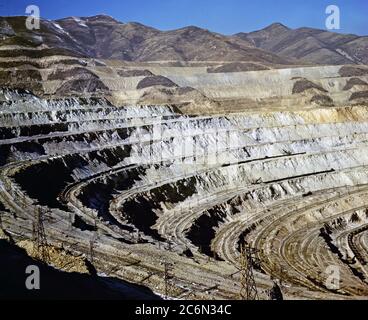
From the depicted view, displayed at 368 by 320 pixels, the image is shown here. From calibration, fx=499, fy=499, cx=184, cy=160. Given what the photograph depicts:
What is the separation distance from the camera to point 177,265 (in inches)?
1328

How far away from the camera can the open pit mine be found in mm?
33844

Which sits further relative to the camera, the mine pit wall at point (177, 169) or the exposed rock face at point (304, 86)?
the exposed rock face at point (304, 86)

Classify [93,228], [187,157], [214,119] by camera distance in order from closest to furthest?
1. [93,228]
2. [187,157]
3. [214,119]

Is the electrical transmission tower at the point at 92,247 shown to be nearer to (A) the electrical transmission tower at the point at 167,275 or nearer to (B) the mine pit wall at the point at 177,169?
(B) the mine pit wall at the point at 177,169

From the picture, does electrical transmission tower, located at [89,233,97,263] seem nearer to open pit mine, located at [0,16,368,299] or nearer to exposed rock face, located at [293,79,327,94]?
open pit mine, located at [0,16,368,299]

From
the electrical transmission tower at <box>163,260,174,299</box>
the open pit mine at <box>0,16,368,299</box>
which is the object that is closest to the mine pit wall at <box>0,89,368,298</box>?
the open pit mine at <box>0,16,368,299</box>

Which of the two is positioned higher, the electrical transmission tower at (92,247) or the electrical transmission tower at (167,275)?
the electrical transmission tower at (92,247)

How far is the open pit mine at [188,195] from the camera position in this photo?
33844 mm

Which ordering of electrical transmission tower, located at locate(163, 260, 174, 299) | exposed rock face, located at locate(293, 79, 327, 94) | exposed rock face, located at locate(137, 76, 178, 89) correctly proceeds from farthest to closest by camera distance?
exposed rock face, located at locate(137, 76, 178, 89)
exposed rock face, located at locate(293, 79, 327, 94)
electrical transmission tower, located at locate(163, 260, 174, 299)

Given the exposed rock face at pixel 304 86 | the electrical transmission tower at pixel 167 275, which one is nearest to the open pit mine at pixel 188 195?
the electrical transmission tower at pixel 167 275

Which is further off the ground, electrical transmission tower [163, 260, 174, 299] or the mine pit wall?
the mine pit wall

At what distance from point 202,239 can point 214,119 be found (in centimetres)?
4763
